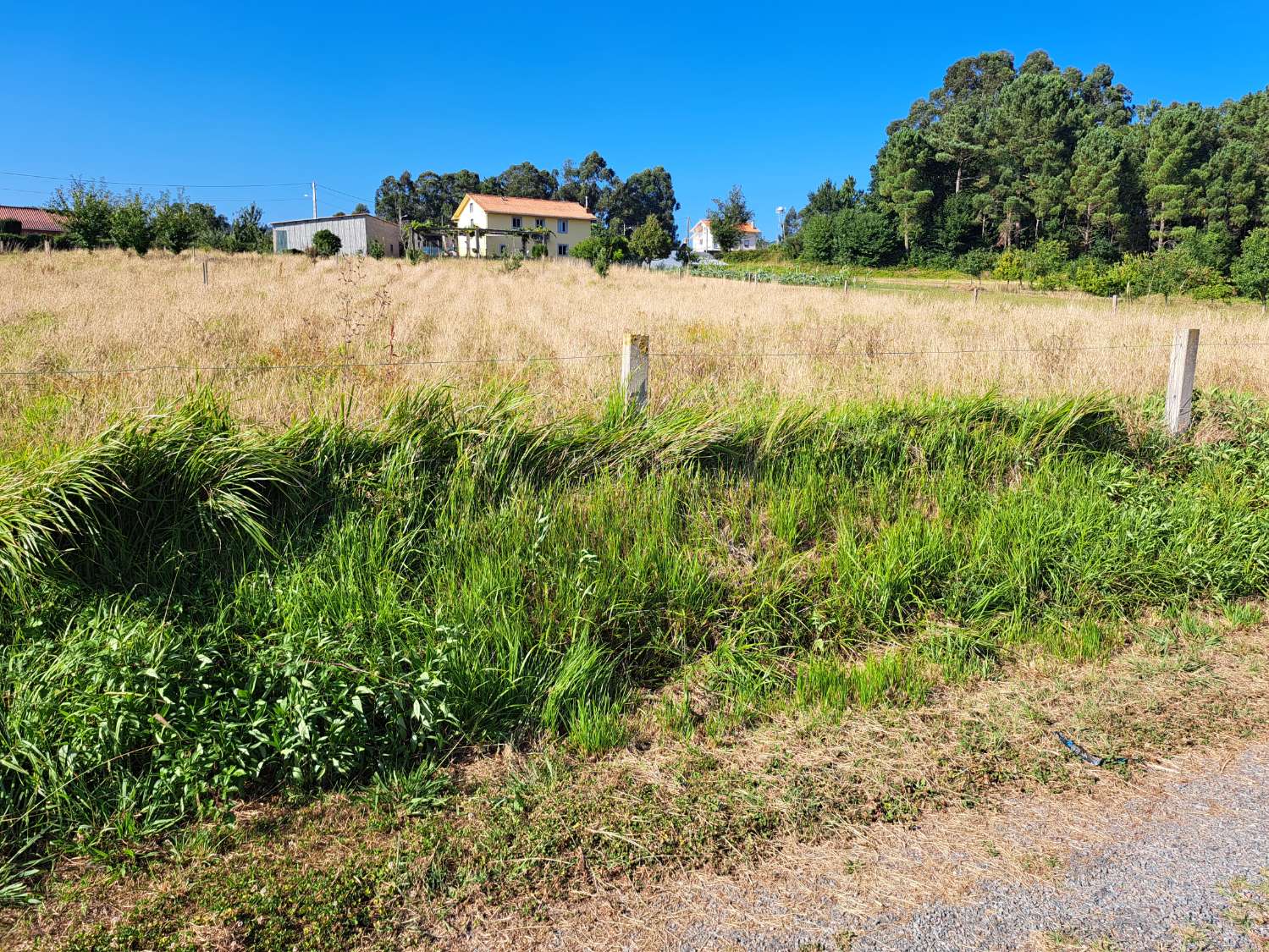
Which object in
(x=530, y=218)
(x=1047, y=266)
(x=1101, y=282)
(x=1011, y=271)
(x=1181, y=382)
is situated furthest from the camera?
(x=530, y=218)

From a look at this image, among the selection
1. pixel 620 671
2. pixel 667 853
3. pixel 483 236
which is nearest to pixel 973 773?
pixel 667 853

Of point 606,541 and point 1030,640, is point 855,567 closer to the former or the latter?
point 1030,640

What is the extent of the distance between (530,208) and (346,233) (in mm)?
22134

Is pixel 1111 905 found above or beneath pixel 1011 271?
beneath

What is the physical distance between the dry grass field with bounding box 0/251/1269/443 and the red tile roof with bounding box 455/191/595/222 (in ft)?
199

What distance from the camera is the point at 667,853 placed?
2.84m

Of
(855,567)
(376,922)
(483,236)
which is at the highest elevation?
(483,236)

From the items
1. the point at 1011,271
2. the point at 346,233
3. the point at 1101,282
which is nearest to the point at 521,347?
the point at 1101,282

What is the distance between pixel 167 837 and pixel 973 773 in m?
2.96

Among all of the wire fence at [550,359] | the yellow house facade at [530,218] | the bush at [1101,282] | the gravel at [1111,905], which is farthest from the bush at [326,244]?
the gravel at [1111,905]

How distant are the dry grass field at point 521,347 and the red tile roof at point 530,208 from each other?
2387 inches

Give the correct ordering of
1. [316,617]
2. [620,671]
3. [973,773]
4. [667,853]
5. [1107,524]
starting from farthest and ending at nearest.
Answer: [1107,524]
[620,671]
[316,617]
[973,773]
[667,853]

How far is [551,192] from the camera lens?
4727 inches

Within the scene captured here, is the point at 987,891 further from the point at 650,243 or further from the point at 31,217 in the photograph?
the point at 31,217
